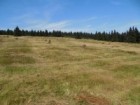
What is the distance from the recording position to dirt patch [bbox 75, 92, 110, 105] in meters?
14.1

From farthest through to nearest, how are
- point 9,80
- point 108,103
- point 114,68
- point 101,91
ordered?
point 114,68, point 9,80, point 101,91, point 108,103

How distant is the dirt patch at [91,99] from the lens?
14.1 meters

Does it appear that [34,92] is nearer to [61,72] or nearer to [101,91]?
[101,91]

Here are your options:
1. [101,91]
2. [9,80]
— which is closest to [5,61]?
[9,80]

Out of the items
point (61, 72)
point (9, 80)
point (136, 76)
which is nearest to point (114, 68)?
point (136, 76)

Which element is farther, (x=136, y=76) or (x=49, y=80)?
(x=136, y=76)

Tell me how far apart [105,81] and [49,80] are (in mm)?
4134

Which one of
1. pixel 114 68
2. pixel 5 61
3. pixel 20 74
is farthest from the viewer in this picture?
pixel 5 61

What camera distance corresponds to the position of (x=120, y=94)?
16188mm

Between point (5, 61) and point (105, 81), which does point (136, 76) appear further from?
point (5, 61)

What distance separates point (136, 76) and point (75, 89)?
699 centimetres

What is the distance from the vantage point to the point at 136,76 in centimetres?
2169

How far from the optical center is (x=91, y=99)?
1470 centimetres

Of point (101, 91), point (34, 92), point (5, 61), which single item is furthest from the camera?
point (5, 61)
